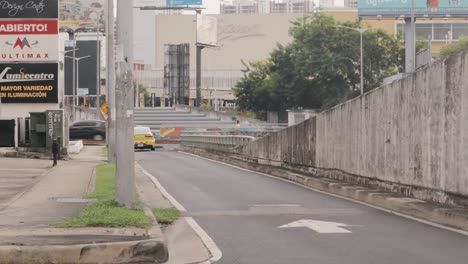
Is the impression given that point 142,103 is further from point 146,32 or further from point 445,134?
point 445,134

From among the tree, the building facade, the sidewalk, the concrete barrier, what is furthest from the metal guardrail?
the building facade

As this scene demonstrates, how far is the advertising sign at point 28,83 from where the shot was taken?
3912 cm

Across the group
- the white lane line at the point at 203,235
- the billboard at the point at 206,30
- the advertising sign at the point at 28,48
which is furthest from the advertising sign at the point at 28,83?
the billboard at the point at 206,30

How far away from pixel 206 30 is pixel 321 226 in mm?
124055

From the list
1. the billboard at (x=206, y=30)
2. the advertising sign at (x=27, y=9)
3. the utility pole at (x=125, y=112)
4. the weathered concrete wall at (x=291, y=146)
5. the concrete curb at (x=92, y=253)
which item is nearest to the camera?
the concrete curb at (x=92, y=253)

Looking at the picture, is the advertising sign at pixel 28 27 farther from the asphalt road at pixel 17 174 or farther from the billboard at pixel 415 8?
the billboard at pixel 415 8

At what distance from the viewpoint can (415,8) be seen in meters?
91.2

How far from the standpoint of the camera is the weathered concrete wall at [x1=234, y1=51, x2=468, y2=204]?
14.4 metres

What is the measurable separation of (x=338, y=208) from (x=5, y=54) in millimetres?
25962

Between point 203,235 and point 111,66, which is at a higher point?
point 111,66

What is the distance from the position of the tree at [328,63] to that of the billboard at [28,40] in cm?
4890

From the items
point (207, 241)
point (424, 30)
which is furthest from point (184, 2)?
point (207, 241)

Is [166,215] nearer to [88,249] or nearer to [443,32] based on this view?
[88,249]

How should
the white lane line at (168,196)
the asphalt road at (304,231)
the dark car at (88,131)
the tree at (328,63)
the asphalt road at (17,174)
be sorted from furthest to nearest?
1. the tree at (328,63)
2. the dark car at (88,131)
3. the asphalt road at (17,174)
4. the white lane line at (168,196)
5. the asphalt road at (304,231)
